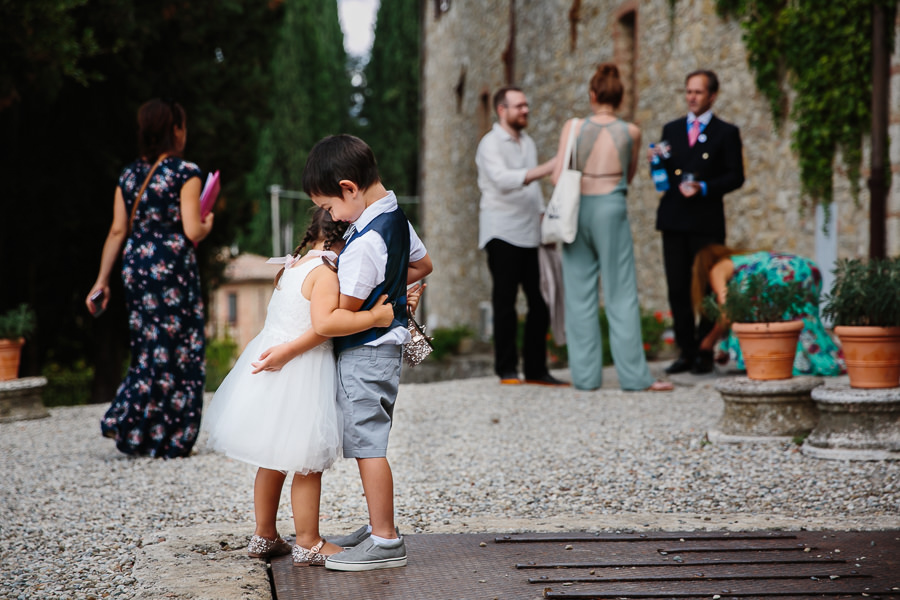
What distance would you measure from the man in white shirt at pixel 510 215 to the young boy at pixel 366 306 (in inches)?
146

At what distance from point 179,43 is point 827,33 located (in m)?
6.09

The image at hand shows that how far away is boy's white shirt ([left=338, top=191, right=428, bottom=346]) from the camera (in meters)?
2.67

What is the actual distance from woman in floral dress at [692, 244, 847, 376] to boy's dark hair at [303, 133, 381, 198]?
12.9 ft

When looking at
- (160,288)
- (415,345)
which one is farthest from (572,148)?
(415,345)

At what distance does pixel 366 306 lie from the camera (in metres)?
2.75

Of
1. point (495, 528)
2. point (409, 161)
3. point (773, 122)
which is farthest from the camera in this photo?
point (409, 161)

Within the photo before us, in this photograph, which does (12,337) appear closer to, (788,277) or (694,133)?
(694,133)

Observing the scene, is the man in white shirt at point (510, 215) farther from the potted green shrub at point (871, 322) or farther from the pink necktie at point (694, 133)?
the potted green shrub at point (871, 322)

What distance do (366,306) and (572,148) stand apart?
380 cm

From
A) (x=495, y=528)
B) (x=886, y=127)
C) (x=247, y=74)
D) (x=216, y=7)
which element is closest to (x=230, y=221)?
(x=247, y=74)

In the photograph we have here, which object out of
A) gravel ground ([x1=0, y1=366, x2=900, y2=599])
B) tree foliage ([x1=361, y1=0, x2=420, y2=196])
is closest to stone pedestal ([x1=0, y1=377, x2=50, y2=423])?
gravel ground ([x1=0, y1=366, x2=900, y2=599])

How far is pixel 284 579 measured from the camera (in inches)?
105

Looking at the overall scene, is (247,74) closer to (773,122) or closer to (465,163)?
(773,122)

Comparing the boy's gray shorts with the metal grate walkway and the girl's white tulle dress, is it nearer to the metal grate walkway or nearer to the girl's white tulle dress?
the girl's white tulle dress
